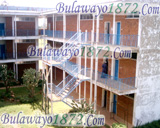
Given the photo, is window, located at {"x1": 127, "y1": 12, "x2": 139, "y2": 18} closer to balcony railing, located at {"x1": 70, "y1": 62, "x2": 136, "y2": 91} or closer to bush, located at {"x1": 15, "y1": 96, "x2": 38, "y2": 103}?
balcony railing, located at {"x1": 70, "y1": 62, "x2": 136, "y2": 91}

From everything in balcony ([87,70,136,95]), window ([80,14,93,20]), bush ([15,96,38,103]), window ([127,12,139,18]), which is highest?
window ([80,14,93,20])

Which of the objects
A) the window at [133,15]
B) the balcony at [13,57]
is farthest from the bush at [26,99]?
the window at [133,15]

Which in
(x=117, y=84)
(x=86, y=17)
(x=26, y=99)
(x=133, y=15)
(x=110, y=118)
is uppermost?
(x=86, y=17)

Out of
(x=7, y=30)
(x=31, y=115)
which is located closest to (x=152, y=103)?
(x=31, y=115)

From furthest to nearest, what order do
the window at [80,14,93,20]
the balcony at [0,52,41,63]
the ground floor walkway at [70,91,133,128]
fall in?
the balcony at [0,52,41,63] → the window at [80,14,93,20] → the ground floor walkway at [70,91,133,128]

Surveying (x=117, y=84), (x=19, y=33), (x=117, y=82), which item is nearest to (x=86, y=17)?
(x=117, y=82)

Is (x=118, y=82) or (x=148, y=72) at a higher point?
(x=148, y=72)

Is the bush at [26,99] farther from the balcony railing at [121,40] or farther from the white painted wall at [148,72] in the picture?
the white painted wall at [148,72]

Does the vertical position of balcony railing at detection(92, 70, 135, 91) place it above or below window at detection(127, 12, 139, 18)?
below

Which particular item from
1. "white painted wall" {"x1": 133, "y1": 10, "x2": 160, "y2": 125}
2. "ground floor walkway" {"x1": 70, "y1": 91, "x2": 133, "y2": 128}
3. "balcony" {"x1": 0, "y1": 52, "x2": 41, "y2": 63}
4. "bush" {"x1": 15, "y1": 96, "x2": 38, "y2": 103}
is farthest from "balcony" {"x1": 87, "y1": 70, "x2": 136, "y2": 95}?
"balcony" {"x1": 0, "y1": 52, "x2": 41, "y2": 63}

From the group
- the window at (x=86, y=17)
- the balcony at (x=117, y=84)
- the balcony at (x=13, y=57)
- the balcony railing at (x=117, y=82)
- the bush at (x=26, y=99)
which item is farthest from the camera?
the balcony at (x=13, y=57)

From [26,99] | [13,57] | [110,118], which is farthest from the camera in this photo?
[13,57]

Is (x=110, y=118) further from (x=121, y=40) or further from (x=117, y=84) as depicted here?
(x=121, y=40)

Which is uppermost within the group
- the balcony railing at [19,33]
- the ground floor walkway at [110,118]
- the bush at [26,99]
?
the balcony railing at [19,33]
